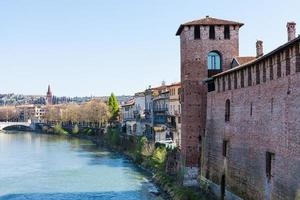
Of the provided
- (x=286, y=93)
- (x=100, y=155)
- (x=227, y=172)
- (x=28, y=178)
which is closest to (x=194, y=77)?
(x=227, y=172)

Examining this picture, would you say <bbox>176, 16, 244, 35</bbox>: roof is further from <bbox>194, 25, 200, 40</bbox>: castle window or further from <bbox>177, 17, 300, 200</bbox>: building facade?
<bbox>194, 25, 200, 40</bbox>: castle window

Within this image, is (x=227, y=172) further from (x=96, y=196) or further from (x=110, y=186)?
(x=110, y=186)

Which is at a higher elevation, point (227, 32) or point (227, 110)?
point (227, 32)

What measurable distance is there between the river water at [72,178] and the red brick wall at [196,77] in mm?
3745

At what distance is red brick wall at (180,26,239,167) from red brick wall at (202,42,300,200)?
1.82 metres

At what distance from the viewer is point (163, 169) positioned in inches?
1330

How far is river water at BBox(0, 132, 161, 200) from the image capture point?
30.0 metres

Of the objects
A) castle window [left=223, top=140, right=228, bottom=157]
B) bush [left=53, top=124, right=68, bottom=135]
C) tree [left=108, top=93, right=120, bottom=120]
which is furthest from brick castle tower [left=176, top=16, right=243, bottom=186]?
bush [left=53, top=124, right=68, bottom=135]

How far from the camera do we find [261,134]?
738 inches

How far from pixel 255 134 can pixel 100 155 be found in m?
34.6

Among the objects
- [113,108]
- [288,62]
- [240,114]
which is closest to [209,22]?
[240,114]

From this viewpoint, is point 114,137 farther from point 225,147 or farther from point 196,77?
point 225,147

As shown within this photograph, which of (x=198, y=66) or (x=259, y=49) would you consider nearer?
(x=259, y=49)

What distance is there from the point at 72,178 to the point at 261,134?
67.7 feet
